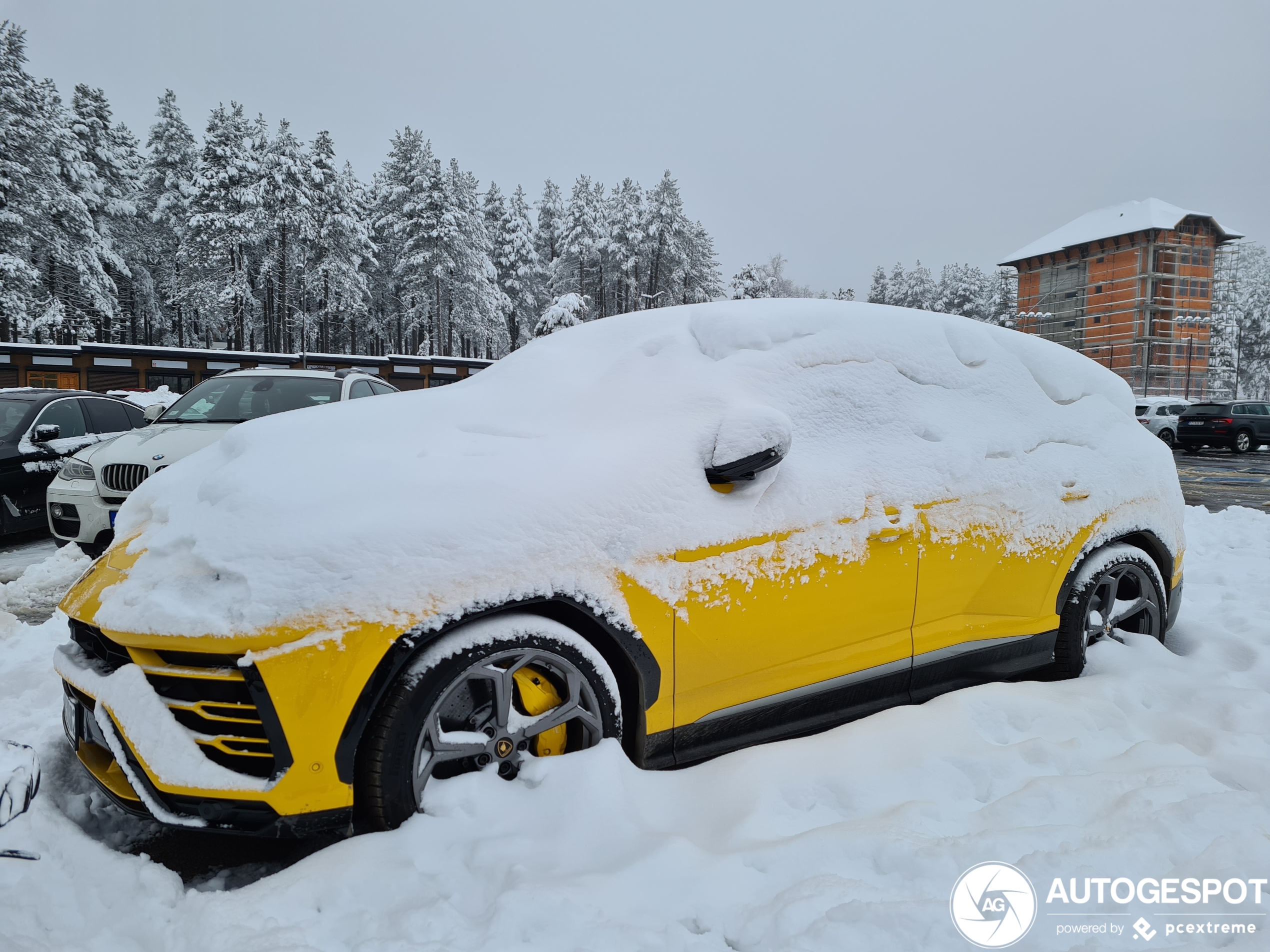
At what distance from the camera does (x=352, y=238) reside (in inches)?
1681

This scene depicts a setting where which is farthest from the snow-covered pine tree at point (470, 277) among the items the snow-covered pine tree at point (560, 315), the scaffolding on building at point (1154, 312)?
the scaffolding on building at point (1154, 312)

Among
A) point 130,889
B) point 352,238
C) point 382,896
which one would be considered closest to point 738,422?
point 382,896

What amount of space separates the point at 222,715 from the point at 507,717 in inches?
28.2

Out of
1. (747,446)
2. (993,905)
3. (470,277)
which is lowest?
(993,905)

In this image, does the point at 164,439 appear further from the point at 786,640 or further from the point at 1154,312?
the point at 1154,312

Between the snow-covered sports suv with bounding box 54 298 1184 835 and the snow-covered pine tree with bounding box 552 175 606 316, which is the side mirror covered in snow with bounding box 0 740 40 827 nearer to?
the snow-covered sports suv with bounding box 54 298 1184 835

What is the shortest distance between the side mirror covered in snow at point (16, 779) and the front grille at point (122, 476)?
448cm

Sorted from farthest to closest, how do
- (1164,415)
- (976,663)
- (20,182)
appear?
(20,182) → (1164,415) → (976,663)

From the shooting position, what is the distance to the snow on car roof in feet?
6.46

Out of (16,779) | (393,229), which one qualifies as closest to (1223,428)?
(16,779)

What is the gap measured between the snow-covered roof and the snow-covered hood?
3119 inches

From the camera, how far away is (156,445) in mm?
6156

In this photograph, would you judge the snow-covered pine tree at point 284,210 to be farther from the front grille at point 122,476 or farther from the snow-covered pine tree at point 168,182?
the front grille at point 122,476

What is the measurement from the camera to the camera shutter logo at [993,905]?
70.0 inches
